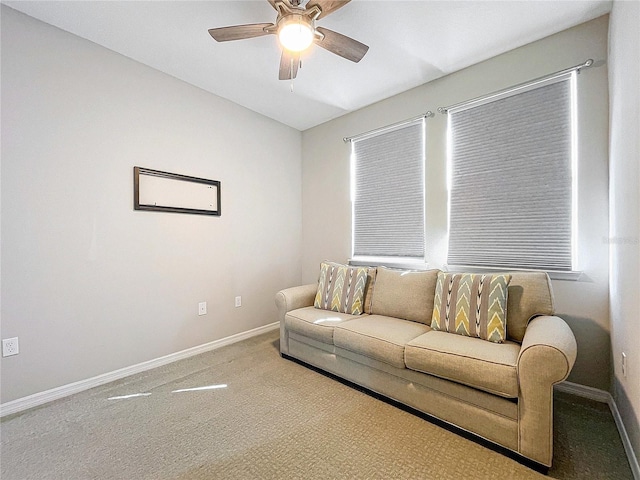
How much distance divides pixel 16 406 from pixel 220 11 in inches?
119

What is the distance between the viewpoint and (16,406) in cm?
197

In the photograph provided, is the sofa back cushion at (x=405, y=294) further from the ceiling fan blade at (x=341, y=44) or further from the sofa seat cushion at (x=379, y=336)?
the ceiling fan blade at (x=341, y=44)

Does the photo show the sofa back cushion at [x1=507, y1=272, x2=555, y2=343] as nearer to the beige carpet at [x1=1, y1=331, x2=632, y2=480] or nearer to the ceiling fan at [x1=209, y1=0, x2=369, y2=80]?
the beige carpet at [x1=1, y1=331, x2=632, y2=480]

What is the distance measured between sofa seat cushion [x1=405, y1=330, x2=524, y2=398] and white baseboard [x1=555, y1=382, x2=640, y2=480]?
0.61m

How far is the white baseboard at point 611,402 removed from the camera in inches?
55.6

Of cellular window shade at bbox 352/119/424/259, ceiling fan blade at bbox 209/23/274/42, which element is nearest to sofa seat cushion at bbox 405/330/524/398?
cellular window shade at bbox 352/119/424/259

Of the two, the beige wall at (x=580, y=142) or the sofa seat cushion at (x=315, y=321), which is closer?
the beige wall at (x=580, y=142)

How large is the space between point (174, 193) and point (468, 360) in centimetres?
277

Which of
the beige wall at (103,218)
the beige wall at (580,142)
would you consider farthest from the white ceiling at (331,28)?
the beige wall at (103,218)

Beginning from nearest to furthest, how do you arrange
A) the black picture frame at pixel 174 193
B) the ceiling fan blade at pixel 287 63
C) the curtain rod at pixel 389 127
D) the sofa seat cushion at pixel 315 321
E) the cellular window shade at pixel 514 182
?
the ceiling fan blade at pixel 287 63
the cellular window shade at pixel 514 182
the sofa seat cushion at pixel 315 321
the black picture frame at pixel 174 193
the curtain rod at pixel 389 127

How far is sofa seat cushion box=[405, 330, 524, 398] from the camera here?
4.94 feet

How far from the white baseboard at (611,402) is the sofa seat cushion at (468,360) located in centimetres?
61

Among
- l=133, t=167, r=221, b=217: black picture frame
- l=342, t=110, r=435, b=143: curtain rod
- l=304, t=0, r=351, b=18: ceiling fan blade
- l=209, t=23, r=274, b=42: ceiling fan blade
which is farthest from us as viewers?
l=342, t=110, r=435, b=143: curtain rod

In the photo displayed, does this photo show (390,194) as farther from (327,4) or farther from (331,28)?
(327,4)
